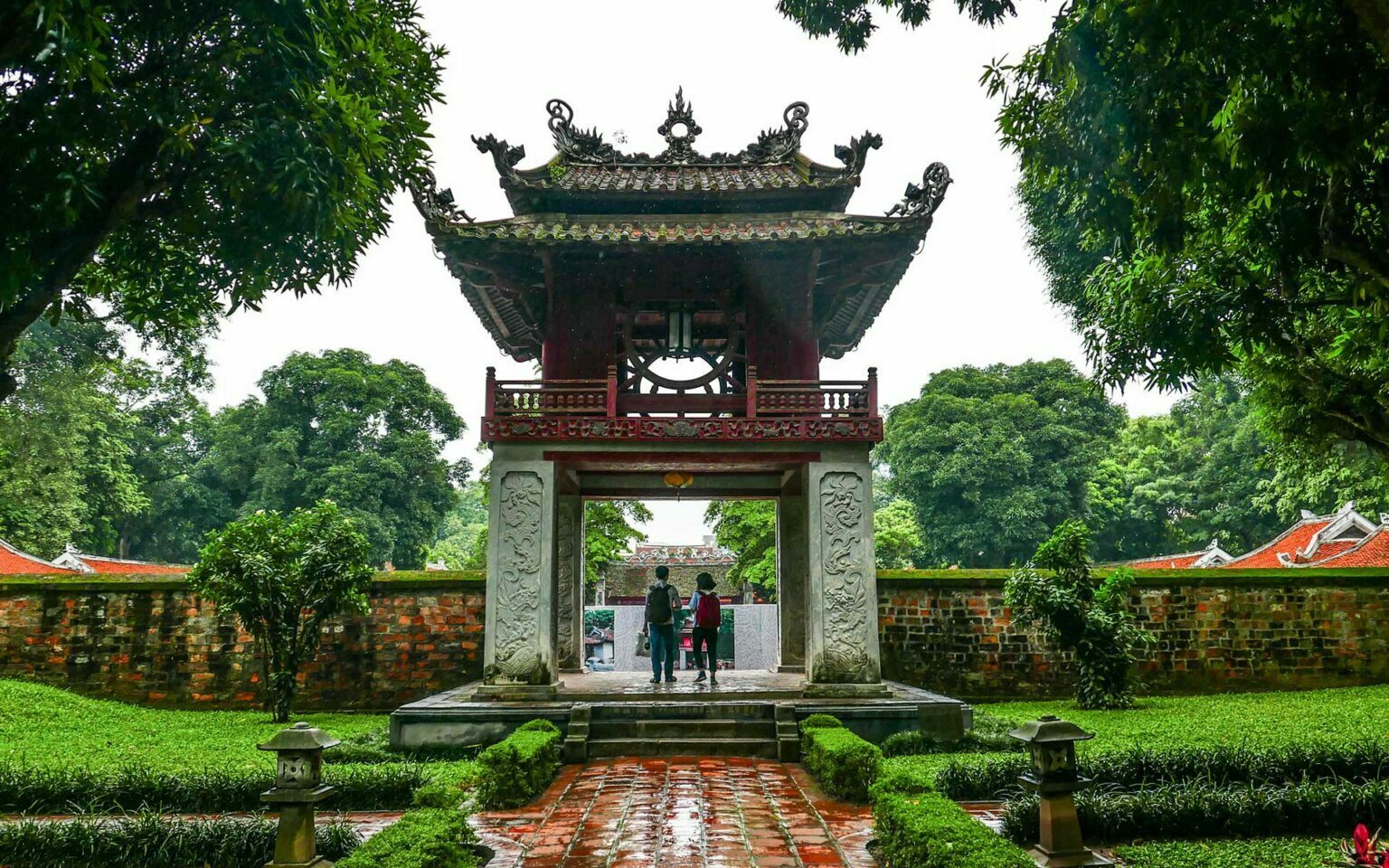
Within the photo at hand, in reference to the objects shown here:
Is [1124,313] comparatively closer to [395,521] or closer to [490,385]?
[490,385]

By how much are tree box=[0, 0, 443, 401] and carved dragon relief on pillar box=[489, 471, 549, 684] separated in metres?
4.30

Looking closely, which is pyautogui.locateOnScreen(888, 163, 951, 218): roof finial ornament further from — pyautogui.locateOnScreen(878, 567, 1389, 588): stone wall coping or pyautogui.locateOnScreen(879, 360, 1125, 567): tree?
pyautogui.locateOnScreen(879, 360, 1125, 567): tree

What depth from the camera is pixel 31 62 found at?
4781 mm

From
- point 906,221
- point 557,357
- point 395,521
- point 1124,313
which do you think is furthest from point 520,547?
point 395,521

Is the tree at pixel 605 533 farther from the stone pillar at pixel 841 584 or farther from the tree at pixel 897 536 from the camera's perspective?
the stone pillar at pixel 841 584

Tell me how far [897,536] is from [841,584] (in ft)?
66.5

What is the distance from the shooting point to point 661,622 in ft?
37.7

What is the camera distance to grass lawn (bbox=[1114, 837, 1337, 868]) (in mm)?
5121

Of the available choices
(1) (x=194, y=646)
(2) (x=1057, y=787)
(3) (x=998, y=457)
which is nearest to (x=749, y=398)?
(2) (x=1057, y=787)

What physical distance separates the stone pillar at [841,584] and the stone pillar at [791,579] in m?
2.31

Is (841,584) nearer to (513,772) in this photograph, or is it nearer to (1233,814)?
(513,772)

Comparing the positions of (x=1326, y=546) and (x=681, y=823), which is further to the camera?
(x=1326, y=546)

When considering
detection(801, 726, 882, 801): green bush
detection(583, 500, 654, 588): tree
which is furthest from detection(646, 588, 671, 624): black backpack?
detection(583, 500, 654, 588): tree

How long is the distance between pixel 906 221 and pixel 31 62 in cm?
853
